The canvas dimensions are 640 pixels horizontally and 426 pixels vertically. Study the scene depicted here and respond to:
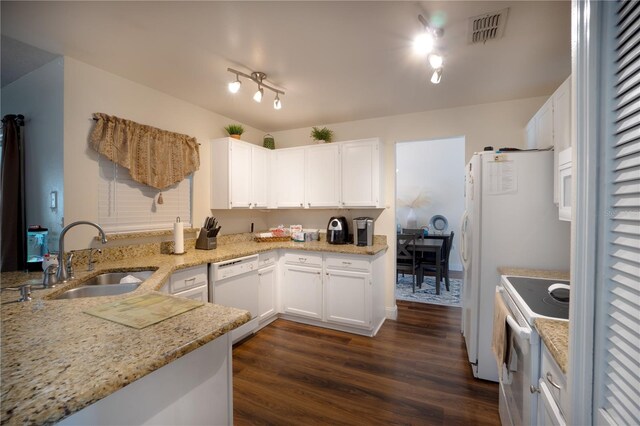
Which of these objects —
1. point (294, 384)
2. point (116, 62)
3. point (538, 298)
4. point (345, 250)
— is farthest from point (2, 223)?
point (538, 298)

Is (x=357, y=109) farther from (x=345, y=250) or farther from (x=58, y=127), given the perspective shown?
(x=58, y=127)

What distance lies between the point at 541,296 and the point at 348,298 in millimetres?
1817

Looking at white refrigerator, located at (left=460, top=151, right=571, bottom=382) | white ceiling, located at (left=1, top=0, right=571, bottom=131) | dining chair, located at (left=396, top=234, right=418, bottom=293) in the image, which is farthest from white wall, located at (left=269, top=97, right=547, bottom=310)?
dining chair, located at (left=396, top=234, right=418, bottom=293)

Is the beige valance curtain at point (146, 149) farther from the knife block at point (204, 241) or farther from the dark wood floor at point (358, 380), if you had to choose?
the dark wood floor at point (358, 380)

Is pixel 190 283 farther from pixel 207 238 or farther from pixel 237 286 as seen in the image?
pixel 207 238

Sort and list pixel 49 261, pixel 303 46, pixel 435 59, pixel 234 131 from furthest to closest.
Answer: pixel 234 131
pixel 303 46
pixel 435 59
pixel 49 261

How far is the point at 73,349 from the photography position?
82 centimetres

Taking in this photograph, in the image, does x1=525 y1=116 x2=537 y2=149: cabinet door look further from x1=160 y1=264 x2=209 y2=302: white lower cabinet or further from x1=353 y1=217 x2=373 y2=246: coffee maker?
x1=160 y1=264 x2=209 y2=302: white lower cabinet

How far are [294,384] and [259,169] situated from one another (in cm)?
249

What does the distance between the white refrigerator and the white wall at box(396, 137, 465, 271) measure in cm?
401

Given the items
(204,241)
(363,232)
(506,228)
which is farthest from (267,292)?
(506,228)

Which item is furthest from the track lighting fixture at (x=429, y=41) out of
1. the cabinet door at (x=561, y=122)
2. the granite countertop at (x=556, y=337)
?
the granite countertop at (x=556, y=337)

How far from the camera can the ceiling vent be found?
162cm

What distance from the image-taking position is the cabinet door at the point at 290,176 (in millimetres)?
3619
